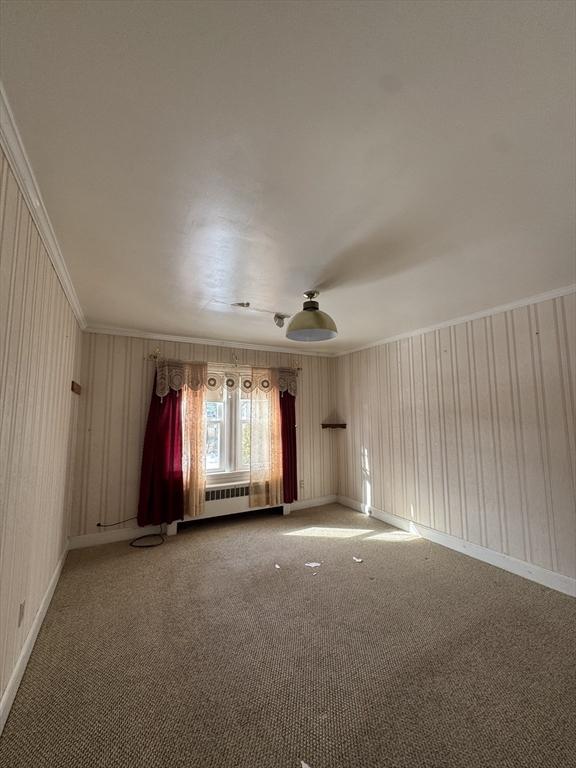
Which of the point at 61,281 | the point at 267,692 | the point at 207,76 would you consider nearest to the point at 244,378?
the point at 61,281

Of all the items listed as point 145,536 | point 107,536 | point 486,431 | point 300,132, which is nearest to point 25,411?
point 300,132

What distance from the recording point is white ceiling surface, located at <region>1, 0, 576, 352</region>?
89cm

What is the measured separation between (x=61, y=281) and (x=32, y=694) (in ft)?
8.56

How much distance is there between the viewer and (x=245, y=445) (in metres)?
4.61

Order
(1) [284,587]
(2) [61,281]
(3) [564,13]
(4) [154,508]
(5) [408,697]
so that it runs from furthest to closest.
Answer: (4) [154,508]
(1) [284,587]
(2) [61,281]
(5) [408,697]
(3) [564,13]

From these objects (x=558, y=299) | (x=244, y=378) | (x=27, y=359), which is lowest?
(x=27, y=359)

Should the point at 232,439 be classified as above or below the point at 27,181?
below

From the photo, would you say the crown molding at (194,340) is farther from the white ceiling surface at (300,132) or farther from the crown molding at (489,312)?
the white ceiling surface at (300,132)

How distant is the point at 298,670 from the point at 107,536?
2851 millimetres

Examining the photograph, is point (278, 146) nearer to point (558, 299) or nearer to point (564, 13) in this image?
point (564, 13)

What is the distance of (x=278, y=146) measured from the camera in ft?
4.18

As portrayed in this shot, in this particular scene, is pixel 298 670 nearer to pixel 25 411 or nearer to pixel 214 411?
pixel 25 411

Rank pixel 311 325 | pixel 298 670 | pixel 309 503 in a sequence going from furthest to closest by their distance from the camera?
1. pixel 309 503
2. pixel 311 325
3. pixel 298 670

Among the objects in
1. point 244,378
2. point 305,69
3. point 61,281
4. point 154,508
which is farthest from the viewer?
point 244,378
